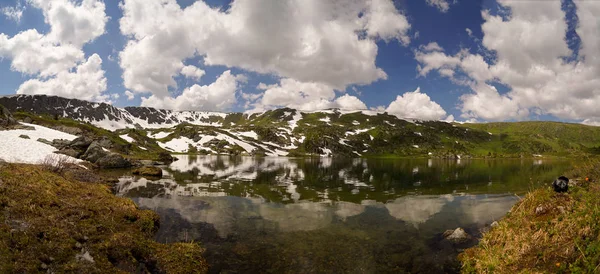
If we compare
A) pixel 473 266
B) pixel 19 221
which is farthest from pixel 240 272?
pixel 473 266

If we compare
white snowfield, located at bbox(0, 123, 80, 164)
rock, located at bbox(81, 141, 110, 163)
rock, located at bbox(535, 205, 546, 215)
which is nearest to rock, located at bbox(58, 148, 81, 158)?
rock, located at bbox(81, 141, 110, 163)

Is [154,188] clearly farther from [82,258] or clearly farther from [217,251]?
[82,258]

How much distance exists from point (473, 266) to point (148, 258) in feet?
58.8

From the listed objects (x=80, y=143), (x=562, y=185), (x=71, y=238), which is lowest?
(x=71, y=238)

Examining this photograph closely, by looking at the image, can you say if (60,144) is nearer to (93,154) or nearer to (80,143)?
(80,143)

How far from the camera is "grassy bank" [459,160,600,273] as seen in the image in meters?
11.7

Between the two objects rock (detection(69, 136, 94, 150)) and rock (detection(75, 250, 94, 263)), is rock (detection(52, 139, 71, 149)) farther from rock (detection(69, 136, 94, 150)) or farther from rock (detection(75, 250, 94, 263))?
Answer: rock (detection(75, 250, 94, 263))

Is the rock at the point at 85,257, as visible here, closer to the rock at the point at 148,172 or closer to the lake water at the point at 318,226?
the lake water at the point at 318,226

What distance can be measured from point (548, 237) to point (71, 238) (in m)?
22.9

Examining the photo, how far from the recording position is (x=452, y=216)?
3069 centimetres

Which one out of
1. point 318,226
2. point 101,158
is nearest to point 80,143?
point 101,158

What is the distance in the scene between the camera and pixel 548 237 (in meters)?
13.8

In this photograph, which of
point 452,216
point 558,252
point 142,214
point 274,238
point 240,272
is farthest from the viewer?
point 452,216

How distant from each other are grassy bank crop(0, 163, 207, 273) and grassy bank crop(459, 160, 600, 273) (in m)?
15.4
